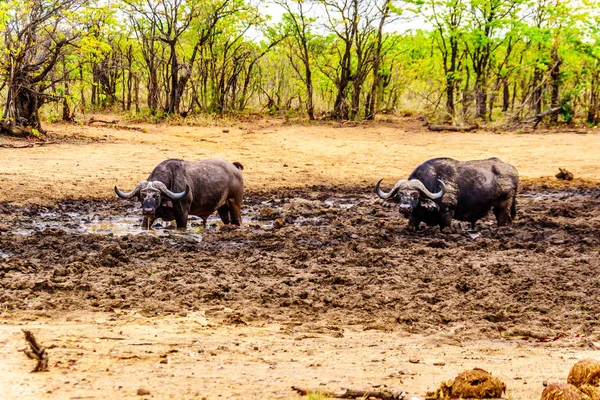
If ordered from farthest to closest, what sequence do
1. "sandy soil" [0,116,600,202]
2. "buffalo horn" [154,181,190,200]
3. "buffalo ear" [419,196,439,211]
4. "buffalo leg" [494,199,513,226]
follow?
1. "sandy soil" [0,116,600,202]
2. "buffalo leg" [494,199,513,226]
3. "buffalo ear" [419,196,439,211]
4. "buffalo horn" [154,181,190,200]

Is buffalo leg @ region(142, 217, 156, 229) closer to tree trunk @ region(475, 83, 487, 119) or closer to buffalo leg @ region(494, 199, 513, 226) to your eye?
buffalo leg @ region(494, 199, 513, 226)

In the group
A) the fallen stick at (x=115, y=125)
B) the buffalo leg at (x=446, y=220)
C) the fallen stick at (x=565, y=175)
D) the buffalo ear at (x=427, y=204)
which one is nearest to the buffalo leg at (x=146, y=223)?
the buffalo ear at (x=427, y=204)

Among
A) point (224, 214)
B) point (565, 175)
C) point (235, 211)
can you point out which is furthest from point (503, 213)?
point (565, 175)

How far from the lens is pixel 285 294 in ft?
25.8

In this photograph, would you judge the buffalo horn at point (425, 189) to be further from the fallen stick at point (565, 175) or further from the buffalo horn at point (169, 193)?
the fallen stick at point (565, 175)

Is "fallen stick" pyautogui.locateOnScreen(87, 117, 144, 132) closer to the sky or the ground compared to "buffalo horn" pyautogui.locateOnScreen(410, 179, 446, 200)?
closer to the sky

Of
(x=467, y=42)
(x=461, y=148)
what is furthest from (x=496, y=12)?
(x=461, y=148)

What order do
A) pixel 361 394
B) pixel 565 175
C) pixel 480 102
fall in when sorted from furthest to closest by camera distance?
pixel 480 102
pixel 565 175
pixel 361 394

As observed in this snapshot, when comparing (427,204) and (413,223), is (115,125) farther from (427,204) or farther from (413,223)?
(427,204)

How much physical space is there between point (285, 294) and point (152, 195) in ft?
13.1

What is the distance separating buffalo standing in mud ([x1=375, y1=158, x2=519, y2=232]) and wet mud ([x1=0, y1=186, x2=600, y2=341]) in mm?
298

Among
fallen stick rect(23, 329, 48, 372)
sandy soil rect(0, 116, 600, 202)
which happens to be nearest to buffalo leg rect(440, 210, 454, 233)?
sandy soil rect(0, 116, 600, 202)

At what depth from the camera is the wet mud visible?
7.20 metres

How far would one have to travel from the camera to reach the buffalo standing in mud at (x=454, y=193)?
11.5 metres
